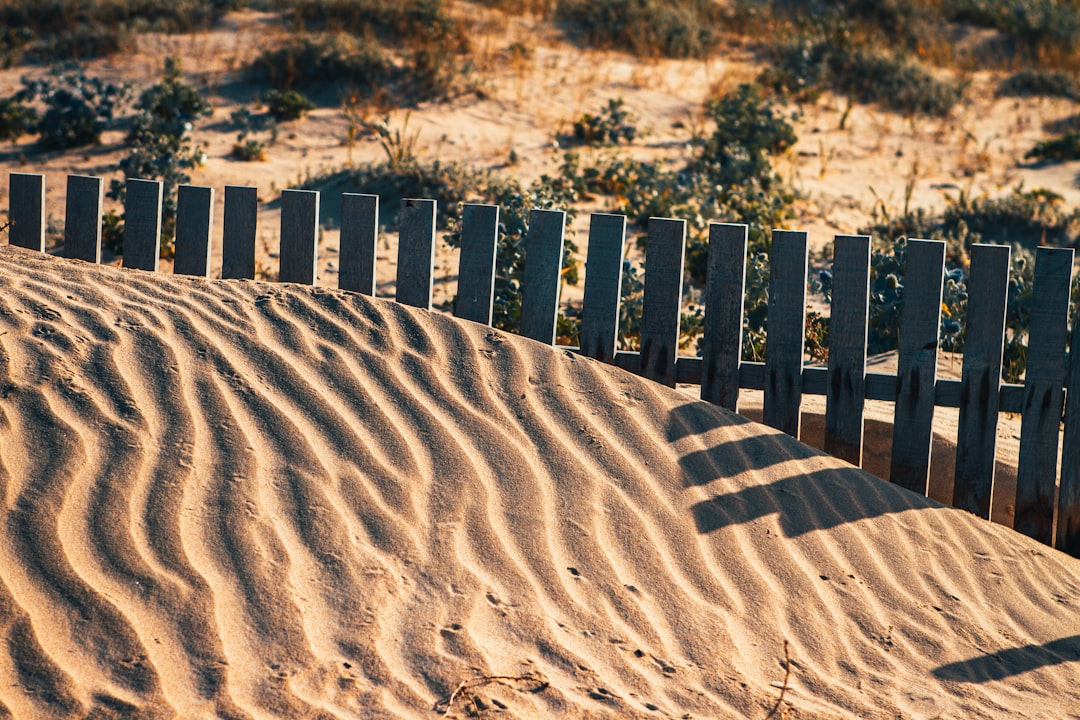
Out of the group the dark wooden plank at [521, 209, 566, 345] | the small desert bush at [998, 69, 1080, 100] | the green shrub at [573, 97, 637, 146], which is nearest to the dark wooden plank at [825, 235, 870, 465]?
the dark wooden plank at [521, 209, 566, 345]

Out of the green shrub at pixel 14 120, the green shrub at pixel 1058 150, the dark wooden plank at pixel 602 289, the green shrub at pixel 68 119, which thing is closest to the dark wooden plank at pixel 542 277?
the dark wooden plank at pixel 602 289

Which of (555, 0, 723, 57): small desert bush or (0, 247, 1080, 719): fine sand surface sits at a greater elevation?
(555, 0, 723, 57): small desert bush

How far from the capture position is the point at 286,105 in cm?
989

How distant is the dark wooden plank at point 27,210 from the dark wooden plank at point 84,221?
0.71 feet

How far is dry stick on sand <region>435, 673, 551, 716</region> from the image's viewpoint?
2.72 m

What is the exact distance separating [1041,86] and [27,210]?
44.0 feet

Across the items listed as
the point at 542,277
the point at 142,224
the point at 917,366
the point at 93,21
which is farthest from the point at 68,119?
the point at 917,366

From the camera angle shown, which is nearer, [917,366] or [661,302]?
[917,366]

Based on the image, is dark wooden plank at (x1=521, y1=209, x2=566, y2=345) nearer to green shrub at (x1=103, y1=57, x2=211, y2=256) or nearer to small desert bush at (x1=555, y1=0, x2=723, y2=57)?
green shrub at (x1=103, y1=57, x2=211, y2=256)

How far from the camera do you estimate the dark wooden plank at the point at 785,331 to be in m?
4.19

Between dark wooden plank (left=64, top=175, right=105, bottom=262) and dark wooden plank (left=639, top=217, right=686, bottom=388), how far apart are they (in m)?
2.62

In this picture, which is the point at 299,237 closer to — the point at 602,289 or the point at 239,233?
the point at 239,233

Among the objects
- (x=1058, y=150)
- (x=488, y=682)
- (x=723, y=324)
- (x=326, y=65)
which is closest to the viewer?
(x=488, y=682)

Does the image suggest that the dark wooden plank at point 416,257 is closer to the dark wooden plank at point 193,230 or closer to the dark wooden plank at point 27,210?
the dark wooden plank at point 193,230
